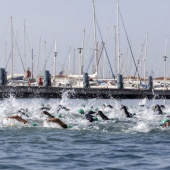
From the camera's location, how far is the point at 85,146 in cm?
1955

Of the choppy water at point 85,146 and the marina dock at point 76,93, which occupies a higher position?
the marina dock at point 76,93

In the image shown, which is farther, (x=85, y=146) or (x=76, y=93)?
(x=76, y=93)

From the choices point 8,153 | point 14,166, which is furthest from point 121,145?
point 14,166

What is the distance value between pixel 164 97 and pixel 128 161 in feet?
194

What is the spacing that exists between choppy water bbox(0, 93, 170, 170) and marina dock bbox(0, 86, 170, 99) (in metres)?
40.8

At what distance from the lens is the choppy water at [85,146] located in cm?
1590

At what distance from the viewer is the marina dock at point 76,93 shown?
223 ft

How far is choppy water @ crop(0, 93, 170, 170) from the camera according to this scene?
15898 millimetres

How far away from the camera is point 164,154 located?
703 inches

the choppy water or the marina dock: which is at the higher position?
the marina dock

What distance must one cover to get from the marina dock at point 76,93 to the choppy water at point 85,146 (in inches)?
1606

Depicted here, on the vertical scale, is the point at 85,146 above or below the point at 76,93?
Answer: below

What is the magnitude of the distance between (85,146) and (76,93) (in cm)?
5128

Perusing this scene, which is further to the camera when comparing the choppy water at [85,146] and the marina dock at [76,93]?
the marina dock at [76,93]
